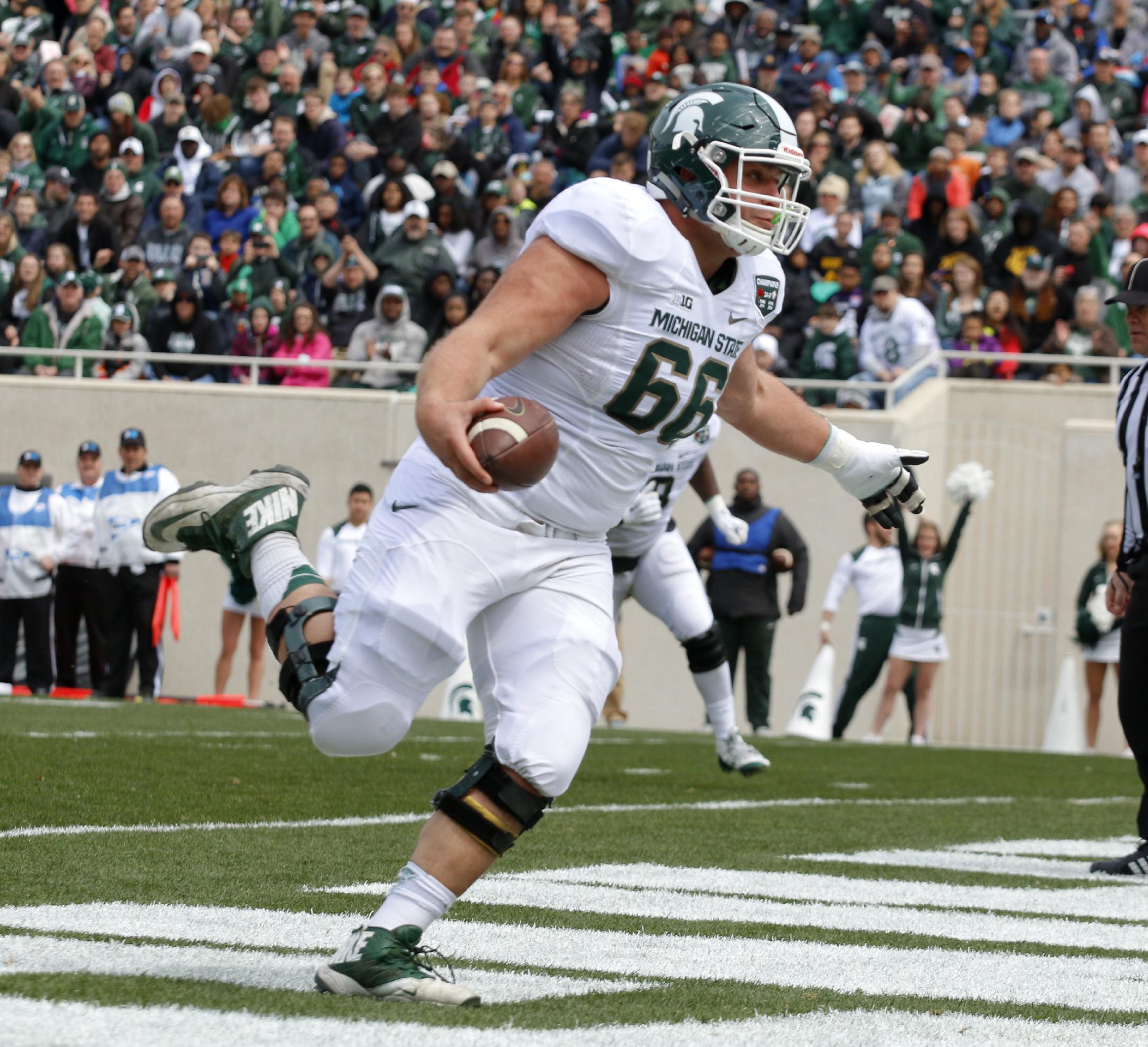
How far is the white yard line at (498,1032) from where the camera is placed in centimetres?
254

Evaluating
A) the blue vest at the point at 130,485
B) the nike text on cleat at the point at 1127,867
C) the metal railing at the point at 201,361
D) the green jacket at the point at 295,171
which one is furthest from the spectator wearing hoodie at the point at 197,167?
the nike text on cleat at the point at 1127,867

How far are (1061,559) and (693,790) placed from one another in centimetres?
851

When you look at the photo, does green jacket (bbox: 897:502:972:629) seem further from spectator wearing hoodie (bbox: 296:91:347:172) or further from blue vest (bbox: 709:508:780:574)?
spectator wearing hoodie (bbox: 296:91:347:172)

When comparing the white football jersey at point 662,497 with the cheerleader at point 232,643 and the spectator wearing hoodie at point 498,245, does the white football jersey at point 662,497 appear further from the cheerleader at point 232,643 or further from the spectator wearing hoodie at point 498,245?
the spectator wearing hoodie at point 498,245

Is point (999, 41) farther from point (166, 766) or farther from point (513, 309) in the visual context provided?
point (513, 309)

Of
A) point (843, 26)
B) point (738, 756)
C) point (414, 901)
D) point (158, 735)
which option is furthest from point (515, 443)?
point (843, 26)

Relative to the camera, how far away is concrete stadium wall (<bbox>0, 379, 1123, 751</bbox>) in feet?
50.5

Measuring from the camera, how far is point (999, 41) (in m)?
17.6

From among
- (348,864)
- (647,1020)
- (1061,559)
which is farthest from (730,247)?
(1061,559)

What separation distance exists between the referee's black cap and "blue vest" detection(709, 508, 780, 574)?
6.90m

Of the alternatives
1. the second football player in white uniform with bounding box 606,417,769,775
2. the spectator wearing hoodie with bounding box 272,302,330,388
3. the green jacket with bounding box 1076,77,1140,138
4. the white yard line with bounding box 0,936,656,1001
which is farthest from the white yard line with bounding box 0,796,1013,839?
the green jacket with bounding box 1076,77,1140,138

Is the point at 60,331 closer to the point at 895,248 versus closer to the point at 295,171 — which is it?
the point at 295,171

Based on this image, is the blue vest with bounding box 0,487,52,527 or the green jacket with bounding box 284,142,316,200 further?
the green jacket with bounding box 284,142,316,200

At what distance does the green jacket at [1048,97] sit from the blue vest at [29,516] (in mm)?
8912
